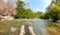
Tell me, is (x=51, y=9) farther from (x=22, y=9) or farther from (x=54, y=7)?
(x=22, y=9)

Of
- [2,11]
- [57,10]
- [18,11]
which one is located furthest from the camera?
[18,11]

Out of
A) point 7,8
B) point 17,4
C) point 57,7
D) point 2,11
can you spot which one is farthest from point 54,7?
point 17,4

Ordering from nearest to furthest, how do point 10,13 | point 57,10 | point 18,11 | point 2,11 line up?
point 57,10 < point 2,11 < point 10,13 < point 18,11

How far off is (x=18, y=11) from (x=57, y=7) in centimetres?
2640

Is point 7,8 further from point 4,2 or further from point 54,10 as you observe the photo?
point 54,10

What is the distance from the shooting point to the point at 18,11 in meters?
58.4

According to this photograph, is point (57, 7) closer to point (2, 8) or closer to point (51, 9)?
point (51, 9)

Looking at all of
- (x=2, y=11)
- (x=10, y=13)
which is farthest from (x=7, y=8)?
(x=2, y=11)

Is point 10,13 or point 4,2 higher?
point 4,2

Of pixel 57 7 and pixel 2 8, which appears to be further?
pixel 2 8

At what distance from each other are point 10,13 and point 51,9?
21349 millimetres

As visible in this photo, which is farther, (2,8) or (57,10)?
(2,8)

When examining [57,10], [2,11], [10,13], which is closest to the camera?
[57,10]

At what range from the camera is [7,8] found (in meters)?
54.3
